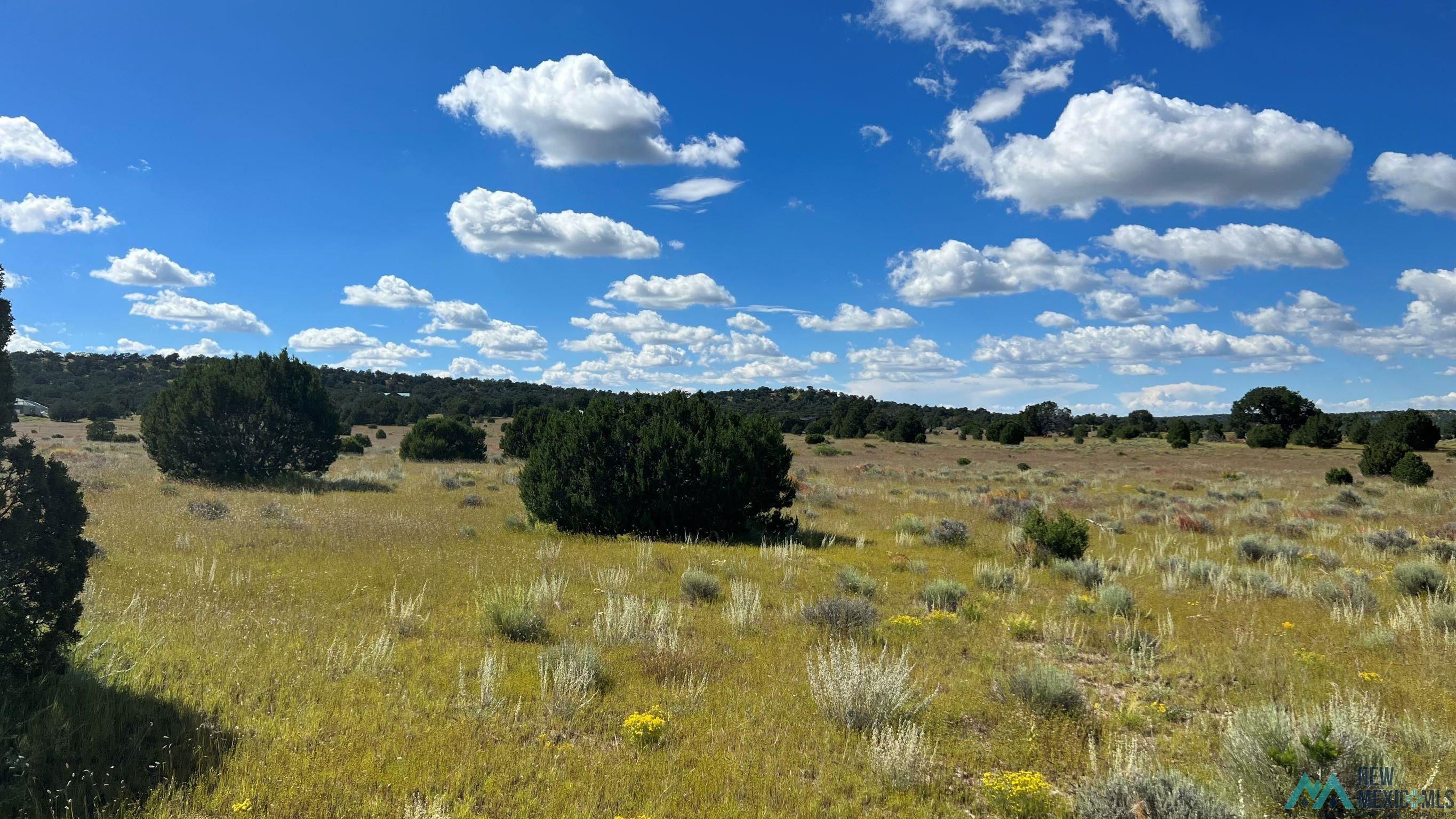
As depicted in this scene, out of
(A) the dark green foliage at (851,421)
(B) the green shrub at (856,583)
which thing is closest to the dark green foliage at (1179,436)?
(A) the dark green foliage at (851,421)

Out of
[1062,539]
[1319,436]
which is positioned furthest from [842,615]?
[1319,436]

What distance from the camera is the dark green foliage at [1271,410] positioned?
7262 centimetres

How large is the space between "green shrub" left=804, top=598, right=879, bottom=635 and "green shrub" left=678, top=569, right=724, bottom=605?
175cm

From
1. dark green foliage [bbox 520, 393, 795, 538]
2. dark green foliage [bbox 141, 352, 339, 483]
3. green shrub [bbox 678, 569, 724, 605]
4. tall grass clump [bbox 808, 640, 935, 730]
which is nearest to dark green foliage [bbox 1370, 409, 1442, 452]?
dark green foliage [bbox 520, 393, 795, 538]

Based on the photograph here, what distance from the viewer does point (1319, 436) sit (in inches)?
2238

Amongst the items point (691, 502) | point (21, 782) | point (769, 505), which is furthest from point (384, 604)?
point (769, 505)

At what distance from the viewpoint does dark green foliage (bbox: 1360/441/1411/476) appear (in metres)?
32.0

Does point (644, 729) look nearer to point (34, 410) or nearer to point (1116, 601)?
point (1116, 601)

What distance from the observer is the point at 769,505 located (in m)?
16.2

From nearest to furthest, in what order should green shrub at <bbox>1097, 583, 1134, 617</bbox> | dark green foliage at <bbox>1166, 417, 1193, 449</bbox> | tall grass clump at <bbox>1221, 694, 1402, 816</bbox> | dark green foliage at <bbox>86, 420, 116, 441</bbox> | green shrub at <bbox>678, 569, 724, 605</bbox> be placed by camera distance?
tall grass clump at <bbox>1221, 694, 1402, 816</bbox> < green shrub at <bbox>1097, 583, 1134, 617</bbox> < green shrub at <bbox>678, 569, 724, 605</bbox> < dark green foliage at <bbox>86, 420, 116, 441</bbox> < dark green foliage at <bbox>1166, 417, 1193, 449</bbox>

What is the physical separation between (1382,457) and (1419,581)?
30137 millimetres

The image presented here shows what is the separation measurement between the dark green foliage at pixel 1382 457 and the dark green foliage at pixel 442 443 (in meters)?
45.7

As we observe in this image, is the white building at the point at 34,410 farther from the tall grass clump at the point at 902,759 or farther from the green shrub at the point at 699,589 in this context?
the tall grass clump at the point at 902,759

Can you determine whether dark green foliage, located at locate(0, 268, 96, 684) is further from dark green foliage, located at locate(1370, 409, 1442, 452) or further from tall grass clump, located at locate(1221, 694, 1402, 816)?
dark green foliage, located at locate(1370, 409, 1442, 452)
